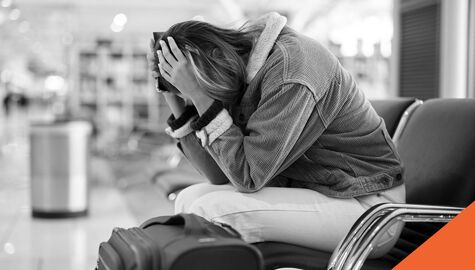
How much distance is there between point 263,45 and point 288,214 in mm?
466

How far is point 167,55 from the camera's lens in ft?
5.69

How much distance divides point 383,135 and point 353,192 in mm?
215

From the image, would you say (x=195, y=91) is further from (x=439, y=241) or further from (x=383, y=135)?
(x=439, y=241)

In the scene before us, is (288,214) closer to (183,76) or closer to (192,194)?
(192,194)

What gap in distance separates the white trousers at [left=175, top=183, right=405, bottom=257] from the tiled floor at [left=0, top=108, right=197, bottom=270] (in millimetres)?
2172

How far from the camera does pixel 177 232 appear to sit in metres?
1.49

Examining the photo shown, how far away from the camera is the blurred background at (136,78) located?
4.11m

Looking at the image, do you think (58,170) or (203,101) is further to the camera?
(58,170)

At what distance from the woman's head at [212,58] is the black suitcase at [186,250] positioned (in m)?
0.38

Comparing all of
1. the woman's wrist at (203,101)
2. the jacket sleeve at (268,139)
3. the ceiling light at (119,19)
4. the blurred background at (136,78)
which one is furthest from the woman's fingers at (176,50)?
the ceiling light at (119,19)

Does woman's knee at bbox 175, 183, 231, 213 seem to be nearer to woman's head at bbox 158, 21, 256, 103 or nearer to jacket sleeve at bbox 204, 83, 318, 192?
jacket sleeve at bbox 204, 83, 318, 192

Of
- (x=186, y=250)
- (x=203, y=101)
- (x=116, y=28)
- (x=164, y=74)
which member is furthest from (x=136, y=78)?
(x=186, y=250)

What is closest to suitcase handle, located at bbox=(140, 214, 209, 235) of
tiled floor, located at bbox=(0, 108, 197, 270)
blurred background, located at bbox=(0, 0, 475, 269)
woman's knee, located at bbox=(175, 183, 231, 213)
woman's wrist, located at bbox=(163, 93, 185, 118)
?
woman's knee, located at bbox=(175, 183, 231, 213)

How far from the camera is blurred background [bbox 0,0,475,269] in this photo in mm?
4105
